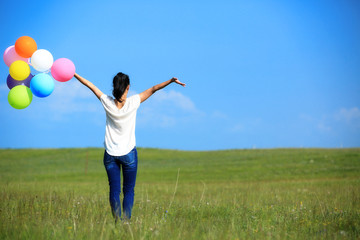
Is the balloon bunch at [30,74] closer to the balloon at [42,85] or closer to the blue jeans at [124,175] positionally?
the balloon at [42,85]

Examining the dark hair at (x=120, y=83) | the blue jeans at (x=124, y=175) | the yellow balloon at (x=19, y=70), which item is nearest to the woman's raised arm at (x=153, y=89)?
the dark hair at (x=120, y=83)

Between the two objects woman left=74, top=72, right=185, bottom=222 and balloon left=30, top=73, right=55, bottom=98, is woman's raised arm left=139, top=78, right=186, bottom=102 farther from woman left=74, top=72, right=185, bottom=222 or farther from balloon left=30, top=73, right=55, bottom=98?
balloon left=30, top=73, right=55, bottom=98

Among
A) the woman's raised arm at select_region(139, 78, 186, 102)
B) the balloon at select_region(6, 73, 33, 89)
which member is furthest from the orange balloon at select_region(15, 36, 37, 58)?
the woman's raised arm at select_region(139, 78, 186, 102)

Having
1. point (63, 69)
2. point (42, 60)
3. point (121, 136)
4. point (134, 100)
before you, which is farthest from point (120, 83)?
point (42, 60)

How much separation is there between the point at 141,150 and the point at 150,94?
4636cm

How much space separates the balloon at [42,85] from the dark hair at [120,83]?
1.40 m

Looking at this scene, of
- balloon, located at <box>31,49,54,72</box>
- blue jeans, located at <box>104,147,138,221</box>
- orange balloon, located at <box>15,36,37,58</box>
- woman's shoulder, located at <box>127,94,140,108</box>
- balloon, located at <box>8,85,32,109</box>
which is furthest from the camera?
orange balloon, located at <box>15,36,37,58</box>

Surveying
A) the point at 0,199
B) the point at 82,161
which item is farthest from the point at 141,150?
the point at 0,199

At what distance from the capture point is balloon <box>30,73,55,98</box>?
21.5 ft

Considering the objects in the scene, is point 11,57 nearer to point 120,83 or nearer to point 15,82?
point 15,82

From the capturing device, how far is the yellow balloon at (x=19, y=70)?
6.77 metres

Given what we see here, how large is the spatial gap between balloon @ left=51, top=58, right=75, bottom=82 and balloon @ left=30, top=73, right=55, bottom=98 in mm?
144

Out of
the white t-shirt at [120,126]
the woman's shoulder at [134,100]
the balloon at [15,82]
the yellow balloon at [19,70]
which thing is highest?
the yellow balloon at [19,70]

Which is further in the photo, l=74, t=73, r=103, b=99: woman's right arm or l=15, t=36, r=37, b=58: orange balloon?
l=15, t=36, r=37, b=58: orange balloon
